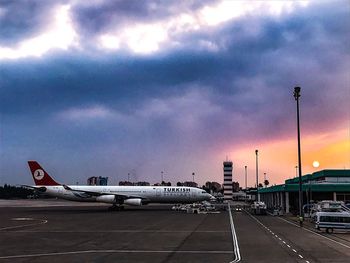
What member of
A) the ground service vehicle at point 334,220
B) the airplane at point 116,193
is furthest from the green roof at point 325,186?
the ground service vehicle at point 334,220

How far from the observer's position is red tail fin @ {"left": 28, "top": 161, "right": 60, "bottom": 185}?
86750mm

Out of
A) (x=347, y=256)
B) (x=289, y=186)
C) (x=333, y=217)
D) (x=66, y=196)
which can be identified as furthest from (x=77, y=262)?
(x=66, y=196)

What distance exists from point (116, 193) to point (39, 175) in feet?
51.8

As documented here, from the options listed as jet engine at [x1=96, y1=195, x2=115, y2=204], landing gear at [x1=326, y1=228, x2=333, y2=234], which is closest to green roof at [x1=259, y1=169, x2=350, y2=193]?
landing gear at [x1=326, y1=228, x2=333, y2=234]

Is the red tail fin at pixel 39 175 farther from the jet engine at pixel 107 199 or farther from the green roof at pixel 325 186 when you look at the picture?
the green roof at pixel 325 186

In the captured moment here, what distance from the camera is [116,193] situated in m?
85.6

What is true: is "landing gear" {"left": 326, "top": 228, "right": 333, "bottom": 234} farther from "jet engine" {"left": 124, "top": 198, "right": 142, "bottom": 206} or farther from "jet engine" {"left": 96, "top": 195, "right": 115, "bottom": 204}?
"jet engine" {"left": 96, "top": 195, "right": 115, "bottom": 204}

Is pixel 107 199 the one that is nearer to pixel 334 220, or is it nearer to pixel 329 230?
pixel 329 230

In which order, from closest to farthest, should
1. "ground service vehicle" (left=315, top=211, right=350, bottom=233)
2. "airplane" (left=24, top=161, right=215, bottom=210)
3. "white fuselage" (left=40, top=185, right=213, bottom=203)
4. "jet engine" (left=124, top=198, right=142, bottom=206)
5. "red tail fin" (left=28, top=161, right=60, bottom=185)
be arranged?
"ground service vehicle" (left=315, top=211, right=350, bottom=233) → "jet engine" (left=124, top=198, right=142, bottom=206) → "airplane" (left=24, top=161, right=215, bottom=210) → "white fuselage" (left=40, top=185, right=213, bottom=203) → "red tail fin" (left=28, top=161, right=60, bottom=185)

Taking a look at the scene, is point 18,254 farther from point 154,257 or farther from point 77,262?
point 154,257

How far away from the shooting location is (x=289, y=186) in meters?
75.0

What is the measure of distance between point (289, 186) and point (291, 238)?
42.7m

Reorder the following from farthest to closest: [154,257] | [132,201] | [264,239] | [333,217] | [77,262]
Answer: [132,201], [333,217], [264,239], [154,257], [77,262]

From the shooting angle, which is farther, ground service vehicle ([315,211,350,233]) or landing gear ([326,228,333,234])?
landing gear ([326,228,333,234])
